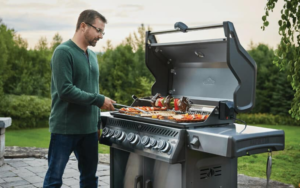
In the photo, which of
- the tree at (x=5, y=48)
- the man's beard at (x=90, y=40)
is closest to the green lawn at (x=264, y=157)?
the tree at (x=5, y=48)

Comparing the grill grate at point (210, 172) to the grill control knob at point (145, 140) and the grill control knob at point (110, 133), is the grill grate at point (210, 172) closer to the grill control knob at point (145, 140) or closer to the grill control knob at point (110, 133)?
the grill control knob at point (145, 140)

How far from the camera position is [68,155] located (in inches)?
117

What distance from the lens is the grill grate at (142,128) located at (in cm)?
261

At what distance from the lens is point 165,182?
2.78 meters

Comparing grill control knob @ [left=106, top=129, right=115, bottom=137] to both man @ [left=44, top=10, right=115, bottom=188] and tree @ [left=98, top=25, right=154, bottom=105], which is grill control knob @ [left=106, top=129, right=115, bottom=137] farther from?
tree @ [left=98, top=25, right=154, bottom=105]

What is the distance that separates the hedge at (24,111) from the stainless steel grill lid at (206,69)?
27.5 feet

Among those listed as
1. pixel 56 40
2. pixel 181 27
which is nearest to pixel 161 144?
pixel 181 27

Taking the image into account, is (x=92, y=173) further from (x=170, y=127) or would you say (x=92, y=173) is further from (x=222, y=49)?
(x=222, y=49)

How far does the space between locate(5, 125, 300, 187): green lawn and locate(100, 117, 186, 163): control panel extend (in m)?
2.96

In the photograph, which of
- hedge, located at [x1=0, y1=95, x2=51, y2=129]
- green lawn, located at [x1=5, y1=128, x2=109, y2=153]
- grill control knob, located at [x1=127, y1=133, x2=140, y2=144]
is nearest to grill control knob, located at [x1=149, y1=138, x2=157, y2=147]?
grill control knob, located at [x1=127, y1=133, x2=140, y2=144]

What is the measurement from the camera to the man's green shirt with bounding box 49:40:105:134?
2.83m

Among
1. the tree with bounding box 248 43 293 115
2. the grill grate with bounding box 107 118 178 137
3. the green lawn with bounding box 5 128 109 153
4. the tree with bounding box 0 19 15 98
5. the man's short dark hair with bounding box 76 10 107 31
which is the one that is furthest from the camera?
the tree with bounding box 0 19 15 98

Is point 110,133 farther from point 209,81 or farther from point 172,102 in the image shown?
point 209,81

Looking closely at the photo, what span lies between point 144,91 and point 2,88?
4548mm
